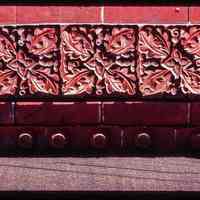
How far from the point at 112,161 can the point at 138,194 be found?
2.27ft

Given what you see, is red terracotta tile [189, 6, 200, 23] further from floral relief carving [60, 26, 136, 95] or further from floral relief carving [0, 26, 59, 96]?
floral relief carving [0, 26, 59, 96]

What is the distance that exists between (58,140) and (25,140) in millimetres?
205

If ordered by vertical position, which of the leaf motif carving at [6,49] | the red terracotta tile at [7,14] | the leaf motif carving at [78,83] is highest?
the red terracotta tile at [7,14]

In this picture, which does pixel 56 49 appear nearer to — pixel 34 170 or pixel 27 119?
pixel 27 119

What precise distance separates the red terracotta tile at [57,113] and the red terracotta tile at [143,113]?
0.09 m

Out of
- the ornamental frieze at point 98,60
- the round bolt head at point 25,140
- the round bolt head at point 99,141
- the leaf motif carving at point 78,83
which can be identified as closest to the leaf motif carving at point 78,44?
the ornamental frieze at point 98,60

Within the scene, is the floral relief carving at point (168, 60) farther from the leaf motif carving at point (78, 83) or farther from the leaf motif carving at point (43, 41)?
Result: the leaf motif carving at point (43, 41)

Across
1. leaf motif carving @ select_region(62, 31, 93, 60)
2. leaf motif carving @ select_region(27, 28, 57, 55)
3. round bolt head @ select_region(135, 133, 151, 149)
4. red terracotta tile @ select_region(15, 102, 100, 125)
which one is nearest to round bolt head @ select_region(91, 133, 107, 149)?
red terracotta tile @ select_region(15, 102, 100, 125)

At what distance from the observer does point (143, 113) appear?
4.98 metres

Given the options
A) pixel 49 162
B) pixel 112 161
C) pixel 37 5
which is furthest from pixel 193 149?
pixel 37 5

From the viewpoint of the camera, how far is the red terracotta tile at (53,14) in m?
4.90

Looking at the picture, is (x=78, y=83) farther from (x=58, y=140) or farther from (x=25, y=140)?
(x=25, y=140)

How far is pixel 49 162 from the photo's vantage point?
475 cm

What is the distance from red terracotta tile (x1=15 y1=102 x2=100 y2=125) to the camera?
195 inches
